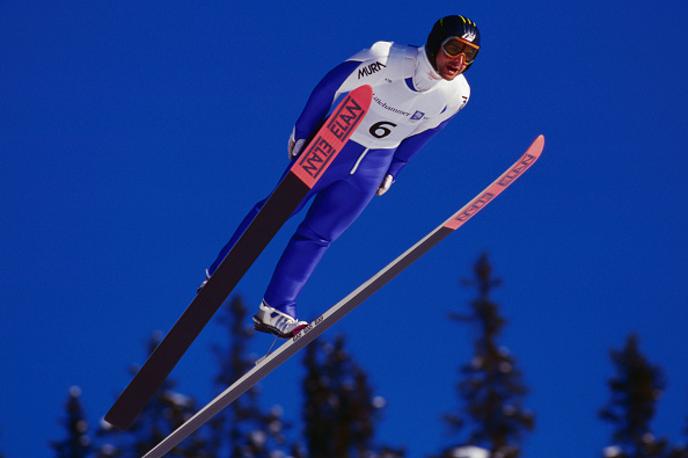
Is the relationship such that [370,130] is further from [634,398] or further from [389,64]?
[634,398]

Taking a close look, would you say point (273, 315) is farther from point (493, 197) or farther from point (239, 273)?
point (493, 197)

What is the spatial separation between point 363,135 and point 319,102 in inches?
14.1

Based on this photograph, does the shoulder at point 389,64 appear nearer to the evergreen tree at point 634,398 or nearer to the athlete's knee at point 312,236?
the athlete's knee at point 312,236

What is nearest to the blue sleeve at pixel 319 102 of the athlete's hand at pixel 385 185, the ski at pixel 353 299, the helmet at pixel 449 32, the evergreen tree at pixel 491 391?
the helmet at pixel 449 32

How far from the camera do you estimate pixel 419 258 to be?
6617mm

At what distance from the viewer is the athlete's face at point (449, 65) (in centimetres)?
631

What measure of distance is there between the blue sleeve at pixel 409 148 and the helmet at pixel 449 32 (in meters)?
0.65

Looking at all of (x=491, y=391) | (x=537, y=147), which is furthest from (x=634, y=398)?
(x=537, y=147)

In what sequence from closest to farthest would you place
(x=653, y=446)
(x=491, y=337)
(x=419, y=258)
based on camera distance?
1. (x=419, y=258)
2. (x=653, y=446)
3. (x=491, y=337)

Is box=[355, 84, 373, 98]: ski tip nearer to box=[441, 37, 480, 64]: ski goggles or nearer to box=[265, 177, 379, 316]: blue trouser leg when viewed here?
box=[441, 37, 480, 64]: ski goggles

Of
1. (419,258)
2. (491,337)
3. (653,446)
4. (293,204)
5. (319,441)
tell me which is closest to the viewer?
(293,204)

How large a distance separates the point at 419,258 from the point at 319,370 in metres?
16.1

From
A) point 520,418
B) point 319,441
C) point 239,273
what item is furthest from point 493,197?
point 319,441

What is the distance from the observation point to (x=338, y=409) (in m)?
21.7
